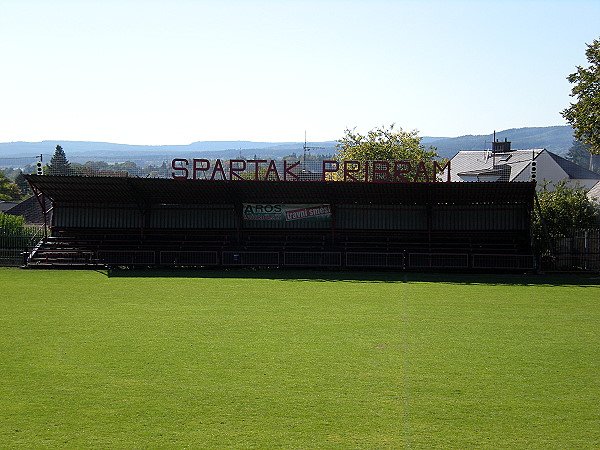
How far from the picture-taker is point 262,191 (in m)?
38.7

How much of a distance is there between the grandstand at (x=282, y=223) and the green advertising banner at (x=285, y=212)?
58 mm

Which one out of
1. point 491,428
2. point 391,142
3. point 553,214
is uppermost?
point 391,142

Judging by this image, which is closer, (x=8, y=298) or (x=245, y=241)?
(x=8, y=298)

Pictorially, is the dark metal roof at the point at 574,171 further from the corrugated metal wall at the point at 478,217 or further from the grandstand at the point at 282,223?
the grandstand at the point at 282,223

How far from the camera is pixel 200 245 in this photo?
128 ft

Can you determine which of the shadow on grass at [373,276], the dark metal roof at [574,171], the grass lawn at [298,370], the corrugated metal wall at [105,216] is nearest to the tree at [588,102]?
the shadow on grass at [373,276]

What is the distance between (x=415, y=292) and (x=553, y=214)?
17.7 m

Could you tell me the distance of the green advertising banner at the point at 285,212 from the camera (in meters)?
39.8

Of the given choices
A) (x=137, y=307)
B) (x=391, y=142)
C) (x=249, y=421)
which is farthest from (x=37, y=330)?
(x=391, y=142)

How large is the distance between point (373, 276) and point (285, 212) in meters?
8.84

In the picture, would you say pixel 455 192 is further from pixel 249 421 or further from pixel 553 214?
pixel 249 421

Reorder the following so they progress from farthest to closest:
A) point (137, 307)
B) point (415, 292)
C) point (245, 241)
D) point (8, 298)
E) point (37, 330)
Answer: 1. point (245, 241)
2. point (415, 292)
3. point (8, 298)
4. point (137, 307)
5. point (37, 330)

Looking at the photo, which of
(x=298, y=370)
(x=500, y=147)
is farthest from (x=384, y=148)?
(x=298, y=370)

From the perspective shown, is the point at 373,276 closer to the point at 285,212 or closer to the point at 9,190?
the point at 285,212
